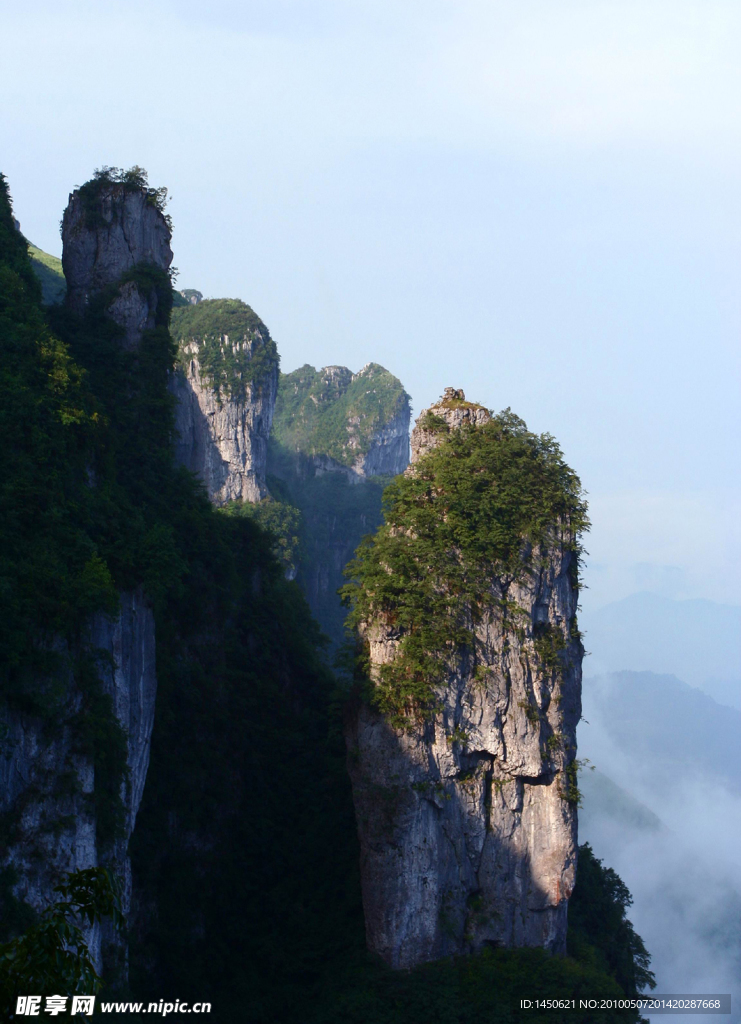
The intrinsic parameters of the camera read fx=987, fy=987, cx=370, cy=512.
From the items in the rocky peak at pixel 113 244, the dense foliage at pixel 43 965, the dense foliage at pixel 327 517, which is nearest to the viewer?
the dense foliage at pixel 43 965

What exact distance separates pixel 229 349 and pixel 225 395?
2717 mm

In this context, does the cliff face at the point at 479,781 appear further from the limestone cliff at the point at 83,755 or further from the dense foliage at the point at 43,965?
the dense foliage at the point at 43,965

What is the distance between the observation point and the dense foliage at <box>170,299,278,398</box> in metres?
54.5

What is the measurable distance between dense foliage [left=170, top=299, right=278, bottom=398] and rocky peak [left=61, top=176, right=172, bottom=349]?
2906cm

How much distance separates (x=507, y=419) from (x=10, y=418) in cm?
1053

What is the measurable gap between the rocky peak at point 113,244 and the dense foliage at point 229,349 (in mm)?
29065

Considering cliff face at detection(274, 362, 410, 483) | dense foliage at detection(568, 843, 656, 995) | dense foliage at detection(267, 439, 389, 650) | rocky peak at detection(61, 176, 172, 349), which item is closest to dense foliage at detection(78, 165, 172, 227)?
rocky peak at detection(61, 176, 172, 349)

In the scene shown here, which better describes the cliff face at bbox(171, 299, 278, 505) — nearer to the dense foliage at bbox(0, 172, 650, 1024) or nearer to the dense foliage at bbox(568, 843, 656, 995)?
the dense foliage at bbox(0, 172, 650, 1024)

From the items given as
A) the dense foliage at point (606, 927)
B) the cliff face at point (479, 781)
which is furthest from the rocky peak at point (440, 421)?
the dense foliage at point (606, 927)

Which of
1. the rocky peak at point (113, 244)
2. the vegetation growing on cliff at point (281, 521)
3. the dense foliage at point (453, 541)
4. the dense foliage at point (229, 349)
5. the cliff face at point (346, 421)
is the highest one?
the cliff face at point (346, 421)

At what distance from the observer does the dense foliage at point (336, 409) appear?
250 feet

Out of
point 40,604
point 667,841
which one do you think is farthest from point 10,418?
point 667,841

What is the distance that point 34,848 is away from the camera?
14312mm

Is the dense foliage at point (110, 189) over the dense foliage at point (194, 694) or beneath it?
over
